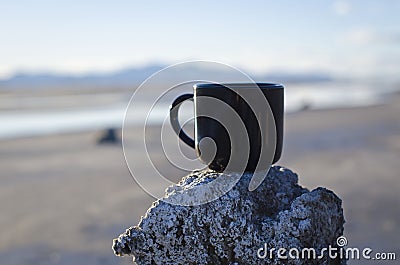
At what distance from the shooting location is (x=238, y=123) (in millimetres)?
2062

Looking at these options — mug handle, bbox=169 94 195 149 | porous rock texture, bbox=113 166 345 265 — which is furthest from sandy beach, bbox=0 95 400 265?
mug handle, bbox=169 94 195 149

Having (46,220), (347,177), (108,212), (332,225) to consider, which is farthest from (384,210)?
(46,220)

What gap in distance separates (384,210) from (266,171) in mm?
4172

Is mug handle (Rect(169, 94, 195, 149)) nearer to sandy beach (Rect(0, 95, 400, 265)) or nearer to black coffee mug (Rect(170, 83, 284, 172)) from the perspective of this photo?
black coffee mug (Rect(170, 83, 284, 172))

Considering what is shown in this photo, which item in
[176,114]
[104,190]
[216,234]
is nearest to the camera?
[216,234]

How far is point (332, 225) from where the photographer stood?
2197mm

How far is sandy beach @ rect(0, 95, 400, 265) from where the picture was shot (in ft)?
17.1

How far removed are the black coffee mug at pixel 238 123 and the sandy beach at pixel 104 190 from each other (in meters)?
2.24

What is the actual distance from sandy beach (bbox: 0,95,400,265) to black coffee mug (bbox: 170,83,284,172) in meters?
2.24

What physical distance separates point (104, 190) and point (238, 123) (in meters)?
5.60

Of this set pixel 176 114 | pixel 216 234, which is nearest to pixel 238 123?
pixel 176 114

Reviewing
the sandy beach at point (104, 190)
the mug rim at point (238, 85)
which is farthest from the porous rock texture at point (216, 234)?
the sandy beach at point (104, 190)

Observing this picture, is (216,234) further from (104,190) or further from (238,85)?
(104,190)

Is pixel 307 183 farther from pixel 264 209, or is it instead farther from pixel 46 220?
pixel 264 209
